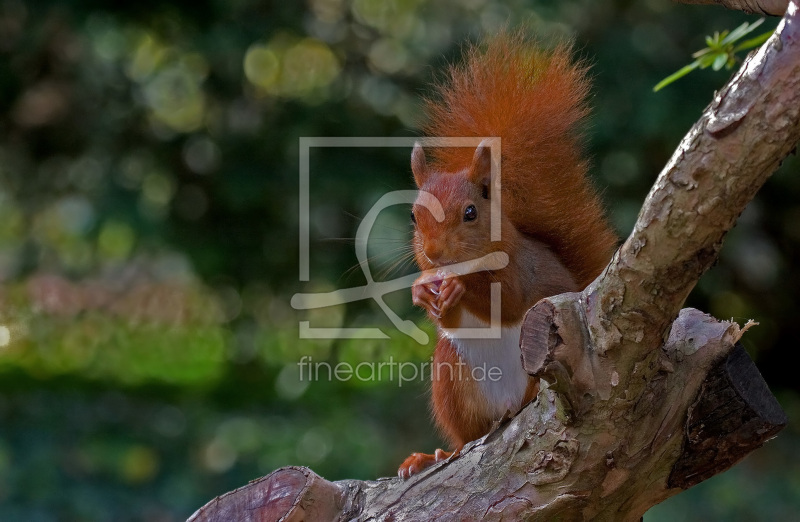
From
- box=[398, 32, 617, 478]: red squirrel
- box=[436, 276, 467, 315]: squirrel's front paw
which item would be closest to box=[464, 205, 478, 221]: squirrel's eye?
box=[398, 32, 617, 478]: red squirrel

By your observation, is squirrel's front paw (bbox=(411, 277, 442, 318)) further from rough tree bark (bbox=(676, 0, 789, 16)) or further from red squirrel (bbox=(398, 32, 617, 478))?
rough tree bark (bbox=(676, 0, 789, 16))

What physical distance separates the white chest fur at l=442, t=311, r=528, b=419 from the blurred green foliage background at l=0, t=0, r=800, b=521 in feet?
1.96

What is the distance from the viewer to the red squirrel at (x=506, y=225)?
4.63 feet

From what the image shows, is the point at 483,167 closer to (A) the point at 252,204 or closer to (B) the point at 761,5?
(B) the point at 761,5

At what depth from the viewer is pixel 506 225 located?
1447mm

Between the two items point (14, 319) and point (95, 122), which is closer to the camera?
point (95, 122)

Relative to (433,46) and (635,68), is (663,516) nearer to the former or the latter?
(635,68)

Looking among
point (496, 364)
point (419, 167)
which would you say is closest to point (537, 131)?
point (419, 167)

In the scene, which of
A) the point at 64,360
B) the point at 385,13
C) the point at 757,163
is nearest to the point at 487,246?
the point at 757,163

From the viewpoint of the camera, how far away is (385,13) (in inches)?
98.1

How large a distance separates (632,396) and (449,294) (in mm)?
423

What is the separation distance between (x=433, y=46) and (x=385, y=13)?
0.86 ft

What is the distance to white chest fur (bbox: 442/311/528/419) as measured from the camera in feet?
4.66

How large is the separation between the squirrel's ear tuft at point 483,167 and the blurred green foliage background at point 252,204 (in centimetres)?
56
